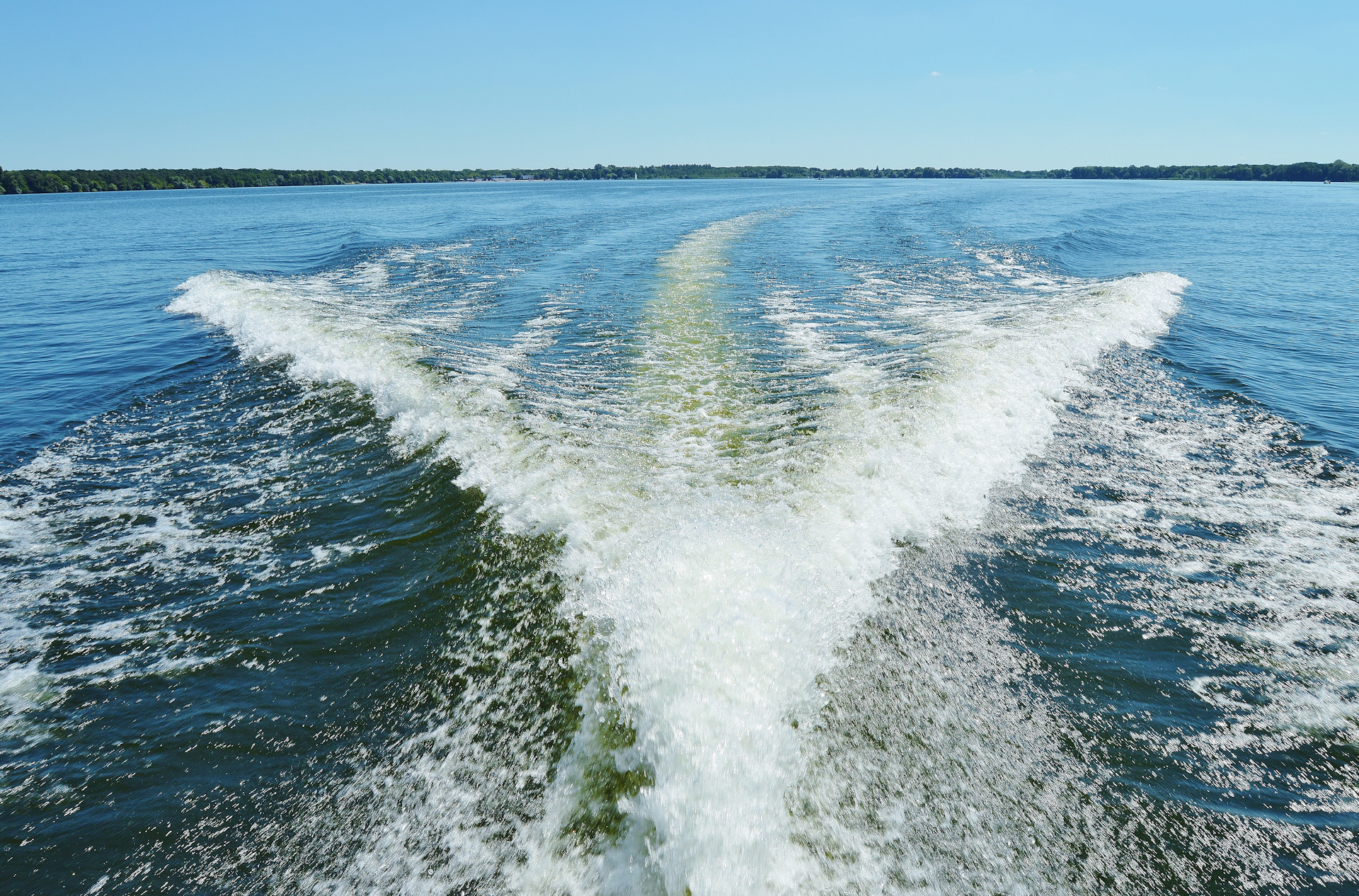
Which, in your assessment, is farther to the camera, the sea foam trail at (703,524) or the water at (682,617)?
the water at (682,617)

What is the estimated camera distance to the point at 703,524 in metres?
5.62

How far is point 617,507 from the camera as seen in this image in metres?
5.95

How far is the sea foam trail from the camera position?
322 centimetres

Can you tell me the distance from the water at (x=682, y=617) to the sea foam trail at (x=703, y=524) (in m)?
0.03

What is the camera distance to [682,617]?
175 inches

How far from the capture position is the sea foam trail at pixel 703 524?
322cm

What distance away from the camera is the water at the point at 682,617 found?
333cm

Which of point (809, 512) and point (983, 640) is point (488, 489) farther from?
point (983, 640)

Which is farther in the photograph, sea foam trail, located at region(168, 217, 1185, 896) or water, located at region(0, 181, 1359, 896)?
water, located at region(0, 181, 1359, 896)

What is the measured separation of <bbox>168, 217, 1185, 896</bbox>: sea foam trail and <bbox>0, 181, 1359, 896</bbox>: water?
0.11 feet

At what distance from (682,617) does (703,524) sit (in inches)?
51.1

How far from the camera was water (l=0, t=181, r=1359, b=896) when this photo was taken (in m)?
3.33

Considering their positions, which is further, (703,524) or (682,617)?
(703,524)

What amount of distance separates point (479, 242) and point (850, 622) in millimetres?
26917
